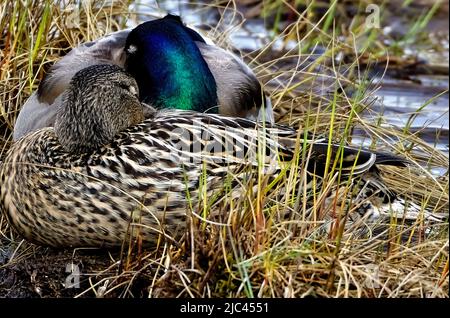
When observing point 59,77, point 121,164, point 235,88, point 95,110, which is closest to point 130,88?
point 95,110

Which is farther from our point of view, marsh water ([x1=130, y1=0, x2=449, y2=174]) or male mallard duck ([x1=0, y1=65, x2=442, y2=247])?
marsh water ([x1=130, y1=0, x2=449, y2=174])

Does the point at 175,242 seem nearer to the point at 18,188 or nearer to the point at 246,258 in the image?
the point at 246,258

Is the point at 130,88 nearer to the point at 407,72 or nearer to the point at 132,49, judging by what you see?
the point at 132,49

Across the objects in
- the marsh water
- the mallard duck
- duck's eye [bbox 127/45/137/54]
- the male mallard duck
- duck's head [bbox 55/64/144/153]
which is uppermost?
duck's head [bbox 55/64/144/153]

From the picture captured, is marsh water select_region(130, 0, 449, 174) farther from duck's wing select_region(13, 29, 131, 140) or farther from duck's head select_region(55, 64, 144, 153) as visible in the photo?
duck's head select_region(55, 64, 144, 153)

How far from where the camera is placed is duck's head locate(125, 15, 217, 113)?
5.09 m

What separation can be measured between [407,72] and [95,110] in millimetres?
3604

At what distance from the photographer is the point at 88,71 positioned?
441cm

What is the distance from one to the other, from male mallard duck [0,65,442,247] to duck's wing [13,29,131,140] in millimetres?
621

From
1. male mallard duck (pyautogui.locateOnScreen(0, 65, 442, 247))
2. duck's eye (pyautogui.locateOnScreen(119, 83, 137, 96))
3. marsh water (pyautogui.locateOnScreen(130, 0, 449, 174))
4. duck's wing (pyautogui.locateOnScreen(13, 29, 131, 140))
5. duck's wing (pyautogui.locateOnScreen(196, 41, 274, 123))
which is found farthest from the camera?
marsh water (pyautogui.locateOnScreen(130, 0, 449, 174))

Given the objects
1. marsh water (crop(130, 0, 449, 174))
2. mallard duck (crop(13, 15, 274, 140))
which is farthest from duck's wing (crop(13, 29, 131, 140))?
marsh water (crop(130, 0, 449, 174))

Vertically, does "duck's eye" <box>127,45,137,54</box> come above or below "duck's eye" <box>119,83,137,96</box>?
below
